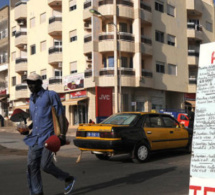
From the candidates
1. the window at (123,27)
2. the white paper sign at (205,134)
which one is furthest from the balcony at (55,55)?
the white paper sign at (205,134)

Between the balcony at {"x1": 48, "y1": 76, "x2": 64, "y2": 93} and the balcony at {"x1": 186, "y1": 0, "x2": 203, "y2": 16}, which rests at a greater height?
the balcony at {"x1": 186, "y1": 0, "x2": 203, "y2": 16}

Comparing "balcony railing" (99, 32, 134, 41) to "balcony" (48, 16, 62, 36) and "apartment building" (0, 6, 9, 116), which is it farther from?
"apartment building" (0, 6, 9, 116)

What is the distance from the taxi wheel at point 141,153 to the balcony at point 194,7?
33595mm

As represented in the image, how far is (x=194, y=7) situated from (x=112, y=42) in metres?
13.1

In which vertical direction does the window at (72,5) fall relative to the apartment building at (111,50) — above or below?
above

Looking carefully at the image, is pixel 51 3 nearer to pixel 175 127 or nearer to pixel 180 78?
pixel 180 78

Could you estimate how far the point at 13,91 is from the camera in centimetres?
4694

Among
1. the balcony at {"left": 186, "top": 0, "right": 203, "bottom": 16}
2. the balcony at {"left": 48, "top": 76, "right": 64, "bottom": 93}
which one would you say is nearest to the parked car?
the balcony at {"left": 48, "top": 76, "right": 64, "bottom": 93}

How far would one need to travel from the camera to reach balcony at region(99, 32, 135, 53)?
33562 millimetres

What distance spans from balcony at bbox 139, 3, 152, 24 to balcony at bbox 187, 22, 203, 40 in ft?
Result: 23.5

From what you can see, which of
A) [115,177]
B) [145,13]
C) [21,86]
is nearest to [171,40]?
[145,13]

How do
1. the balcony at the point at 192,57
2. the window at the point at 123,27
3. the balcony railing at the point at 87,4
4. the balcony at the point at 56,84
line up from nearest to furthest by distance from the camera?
the balcony railing at the point at 87,4, the window at the point at 123,27, the balcony at the point at 56,84, the balcony at the point at 192,57

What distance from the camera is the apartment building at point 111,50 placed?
3394cm

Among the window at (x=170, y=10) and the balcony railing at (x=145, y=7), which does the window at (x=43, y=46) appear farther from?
the window at (x=170, y=10)
